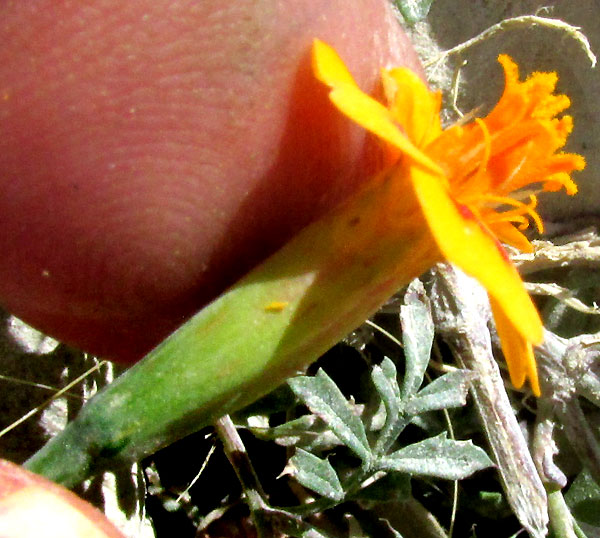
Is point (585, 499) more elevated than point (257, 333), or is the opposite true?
point (257, 333)

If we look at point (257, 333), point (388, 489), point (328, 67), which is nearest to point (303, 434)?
point (388, 489)

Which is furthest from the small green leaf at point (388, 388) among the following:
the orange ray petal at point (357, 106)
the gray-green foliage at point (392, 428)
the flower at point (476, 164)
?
the orange ray petal at point (357, 106)

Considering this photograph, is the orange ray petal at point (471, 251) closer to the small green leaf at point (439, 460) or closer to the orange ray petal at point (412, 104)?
the orange ray petal at point (412, 104)

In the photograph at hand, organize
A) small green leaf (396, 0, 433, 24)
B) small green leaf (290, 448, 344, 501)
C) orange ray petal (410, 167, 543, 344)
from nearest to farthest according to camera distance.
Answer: orange ray petal (410, 167, 543, 344)
small green leaf (290, 448, 344, 501)
small green leaf (396, 0, 433, 24)

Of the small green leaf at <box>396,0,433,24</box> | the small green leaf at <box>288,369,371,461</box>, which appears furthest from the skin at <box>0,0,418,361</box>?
the small green leaf at <box>396,0,433,24</box>

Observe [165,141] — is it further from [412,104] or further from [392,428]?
[392,428]

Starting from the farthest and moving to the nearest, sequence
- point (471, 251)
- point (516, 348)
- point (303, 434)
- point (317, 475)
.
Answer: point (303, 434)
point (317, 475)
point (516, 348)
point (471, 251)

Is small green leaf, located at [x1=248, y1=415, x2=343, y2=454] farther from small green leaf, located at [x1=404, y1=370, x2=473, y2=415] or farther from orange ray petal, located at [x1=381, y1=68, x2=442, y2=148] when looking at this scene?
orange ray petal, located at [x1=381, y1=68, x2=442, y2=148]
